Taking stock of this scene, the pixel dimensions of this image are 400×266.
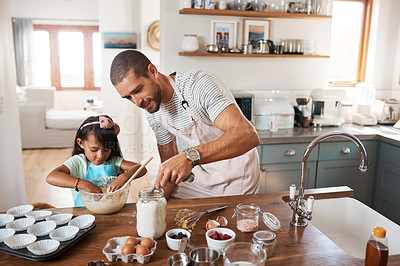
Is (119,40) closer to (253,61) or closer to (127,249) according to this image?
(253,61)

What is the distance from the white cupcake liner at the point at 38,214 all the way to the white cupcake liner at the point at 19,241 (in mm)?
147

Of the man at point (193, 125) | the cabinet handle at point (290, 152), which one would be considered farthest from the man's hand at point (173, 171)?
the cabinet handle at point (290, 152)

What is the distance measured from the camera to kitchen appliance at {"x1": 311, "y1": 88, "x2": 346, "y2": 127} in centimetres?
345

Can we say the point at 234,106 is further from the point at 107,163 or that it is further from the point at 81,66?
the point at 81,66

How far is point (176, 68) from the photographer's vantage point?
3.33 meters

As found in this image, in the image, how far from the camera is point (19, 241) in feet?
3.87

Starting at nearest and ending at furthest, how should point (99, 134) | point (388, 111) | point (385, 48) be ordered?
point (99, 134) → point (388, 111) → point (385, 48)

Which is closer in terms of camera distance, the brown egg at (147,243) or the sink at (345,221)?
the brown egg at (147,243)

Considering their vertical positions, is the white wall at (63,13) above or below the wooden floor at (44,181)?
above

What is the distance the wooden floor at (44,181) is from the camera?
3924mm

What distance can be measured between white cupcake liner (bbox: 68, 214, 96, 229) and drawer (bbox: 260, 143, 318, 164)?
6.08 feet

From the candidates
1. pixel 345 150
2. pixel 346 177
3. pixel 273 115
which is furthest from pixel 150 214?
pixel 346 177

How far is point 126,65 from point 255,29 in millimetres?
2142

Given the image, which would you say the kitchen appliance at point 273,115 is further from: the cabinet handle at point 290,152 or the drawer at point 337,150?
the drawer at point 337,150
